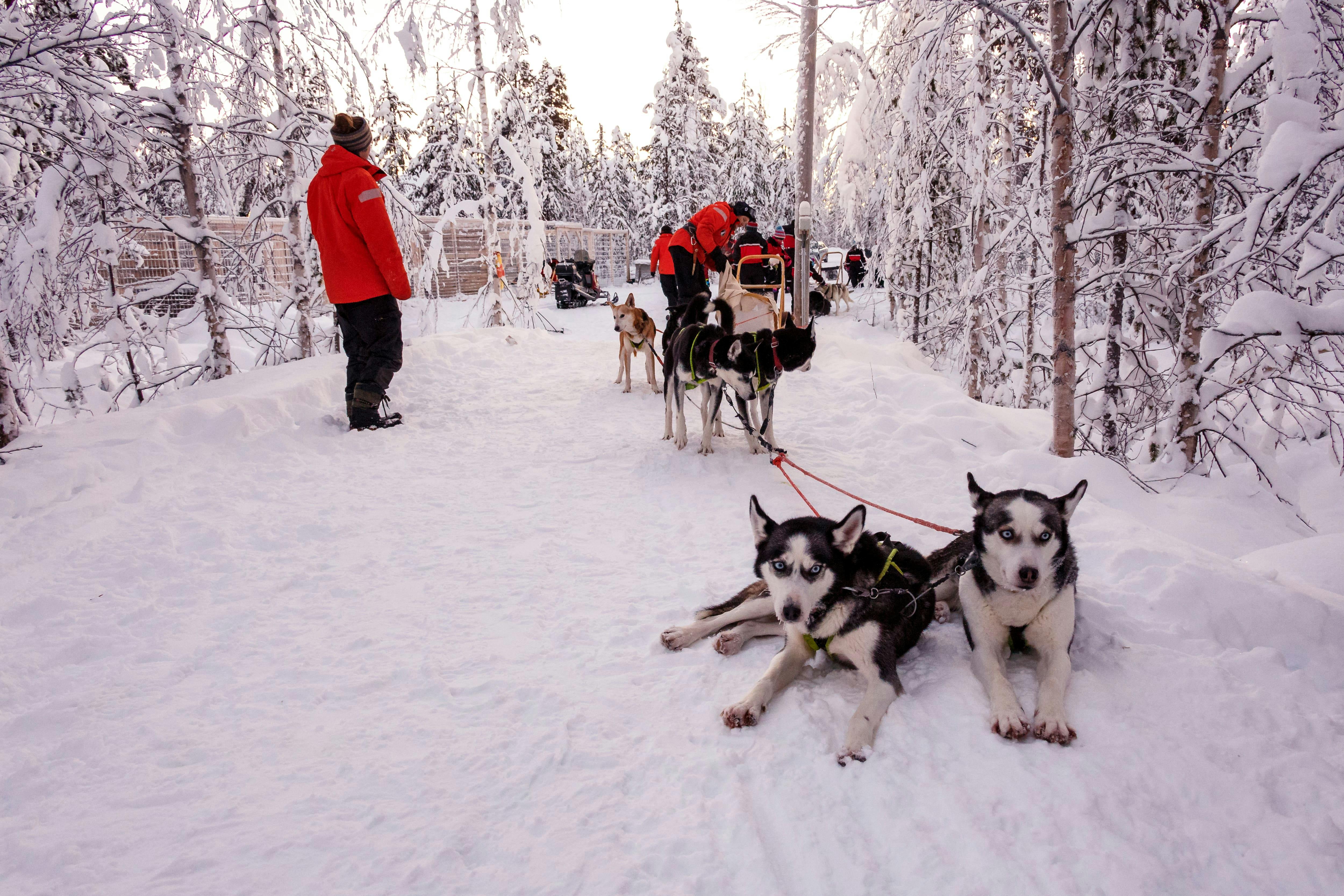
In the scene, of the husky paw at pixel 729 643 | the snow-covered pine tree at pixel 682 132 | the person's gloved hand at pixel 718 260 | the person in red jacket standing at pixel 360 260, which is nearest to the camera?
the husky paw at pixel 729 643

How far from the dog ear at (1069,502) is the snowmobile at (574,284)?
62.1ft

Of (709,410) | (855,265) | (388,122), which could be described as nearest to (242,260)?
(388,122)

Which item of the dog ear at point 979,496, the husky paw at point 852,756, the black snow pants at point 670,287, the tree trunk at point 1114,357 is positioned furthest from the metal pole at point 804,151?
the husky paw at point 852,756

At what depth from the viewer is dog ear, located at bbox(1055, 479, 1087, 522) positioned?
232 centimetres

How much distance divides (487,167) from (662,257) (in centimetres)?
337

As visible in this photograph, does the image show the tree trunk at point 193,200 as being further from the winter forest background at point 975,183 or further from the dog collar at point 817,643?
the dog collar at point 817,643

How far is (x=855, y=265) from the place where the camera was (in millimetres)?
24031

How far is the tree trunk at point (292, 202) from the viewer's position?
663cm

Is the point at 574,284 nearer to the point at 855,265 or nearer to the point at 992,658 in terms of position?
the point at 855,265

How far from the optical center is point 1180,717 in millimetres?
2076

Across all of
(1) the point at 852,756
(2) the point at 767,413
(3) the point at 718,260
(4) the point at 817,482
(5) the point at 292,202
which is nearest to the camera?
(1) the point at 852,756

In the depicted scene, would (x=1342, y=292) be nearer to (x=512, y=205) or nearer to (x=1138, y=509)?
(x=1138, y=509)

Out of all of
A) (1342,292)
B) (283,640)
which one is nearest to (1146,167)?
(1342,292)

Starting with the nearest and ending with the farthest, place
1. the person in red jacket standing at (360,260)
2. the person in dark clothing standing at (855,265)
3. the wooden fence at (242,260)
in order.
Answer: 1. the person in red jacket standing at (360,260)
2. the wooden fence at (242,260)
3. the person in dark clothing standing at (855,265)
